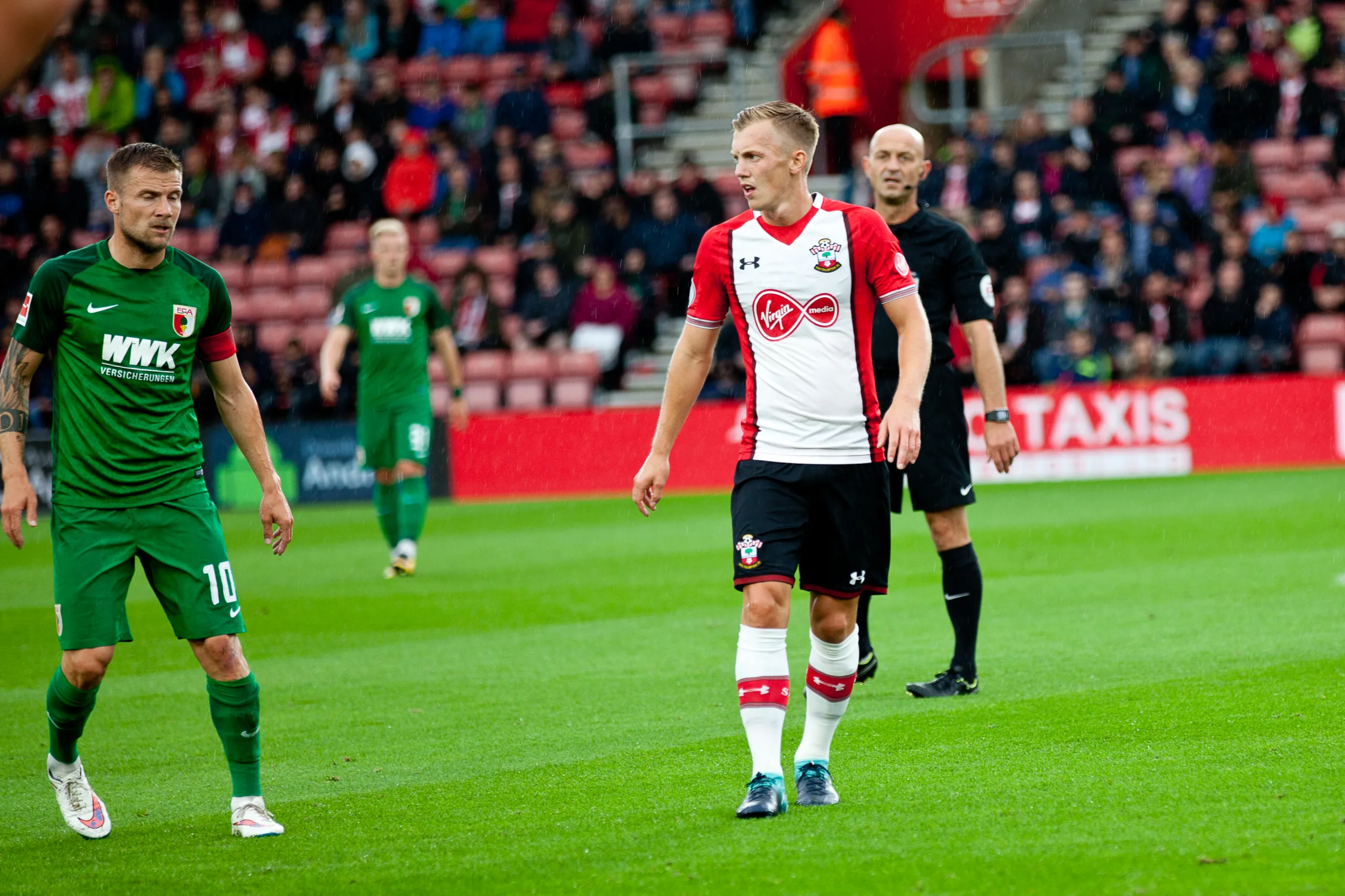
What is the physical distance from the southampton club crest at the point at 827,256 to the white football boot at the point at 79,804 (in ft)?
9.13

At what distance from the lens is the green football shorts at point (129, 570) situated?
199 inches

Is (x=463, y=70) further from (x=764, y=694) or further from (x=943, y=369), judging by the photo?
(x=764, y=694)

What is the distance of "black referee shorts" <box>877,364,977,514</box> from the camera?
700cm

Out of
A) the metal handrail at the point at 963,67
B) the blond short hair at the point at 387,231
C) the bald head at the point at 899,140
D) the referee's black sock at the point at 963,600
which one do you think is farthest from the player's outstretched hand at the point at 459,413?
the metal handrail at the point at 963,67

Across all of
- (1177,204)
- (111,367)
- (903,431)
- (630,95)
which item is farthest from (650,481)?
(630,95)

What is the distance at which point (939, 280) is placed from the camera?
7.13 meters

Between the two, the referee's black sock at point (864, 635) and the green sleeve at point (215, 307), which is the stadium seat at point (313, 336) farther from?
the green sleeve at point (215, 307)

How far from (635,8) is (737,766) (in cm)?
1954

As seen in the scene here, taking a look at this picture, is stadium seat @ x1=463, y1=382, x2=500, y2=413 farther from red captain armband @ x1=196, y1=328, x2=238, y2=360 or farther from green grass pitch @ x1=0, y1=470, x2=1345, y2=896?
red captain armband @ x1=196, y1=328, x2=238, y2=360

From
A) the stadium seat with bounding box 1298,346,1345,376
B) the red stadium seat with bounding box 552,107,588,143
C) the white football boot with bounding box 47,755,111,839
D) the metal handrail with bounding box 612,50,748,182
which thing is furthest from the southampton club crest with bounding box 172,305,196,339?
the red stadium seat with bounding box 552,107,588,143

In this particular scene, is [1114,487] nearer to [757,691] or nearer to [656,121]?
[656,121]

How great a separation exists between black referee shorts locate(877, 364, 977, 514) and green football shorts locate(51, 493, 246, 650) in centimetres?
297

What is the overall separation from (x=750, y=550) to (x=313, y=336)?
56.4ft

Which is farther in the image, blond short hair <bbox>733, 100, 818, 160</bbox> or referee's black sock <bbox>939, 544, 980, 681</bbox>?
referee's black sock <bbox>939, 544, 980, 681</bbox>
